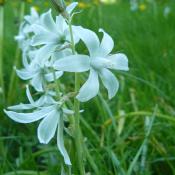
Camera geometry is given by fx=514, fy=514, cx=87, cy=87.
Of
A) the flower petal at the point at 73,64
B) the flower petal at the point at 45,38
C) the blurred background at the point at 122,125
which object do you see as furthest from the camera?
the blurred background at the point at 122,125

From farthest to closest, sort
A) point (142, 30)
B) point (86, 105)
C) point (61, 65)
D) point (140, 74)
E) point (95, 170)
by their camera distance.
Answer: point (142, 30) → point (140, 74) → point (86, 105) → point (95, 170) → point (61, 65)

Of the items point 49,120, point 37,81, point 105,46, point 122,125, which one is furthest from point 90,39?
point 122,125

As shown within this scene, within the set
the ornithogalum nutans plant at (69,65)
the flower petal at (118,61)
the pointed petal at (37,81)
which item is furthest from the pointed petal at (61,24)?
the pointed petal at (37,81)

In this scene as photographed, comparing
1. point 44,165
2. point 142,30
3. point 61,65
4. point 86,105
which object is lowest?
point 44,165

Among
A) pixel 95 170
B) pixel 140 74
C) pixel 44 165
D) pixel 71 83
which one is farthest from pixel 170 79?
pixel 95 170

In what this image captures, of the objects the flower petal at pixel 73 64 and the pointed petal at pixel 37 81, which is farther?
the pointed petal at pixel 37 81

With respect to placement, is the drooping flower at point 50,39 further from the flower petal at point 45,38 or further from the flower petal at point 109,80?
the flower petal at point 109,80

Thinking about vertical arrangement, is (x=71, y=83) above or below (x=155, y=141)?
above

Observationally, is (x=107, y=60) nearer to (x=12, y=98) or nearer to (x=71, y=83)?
(x=12, y=98)
